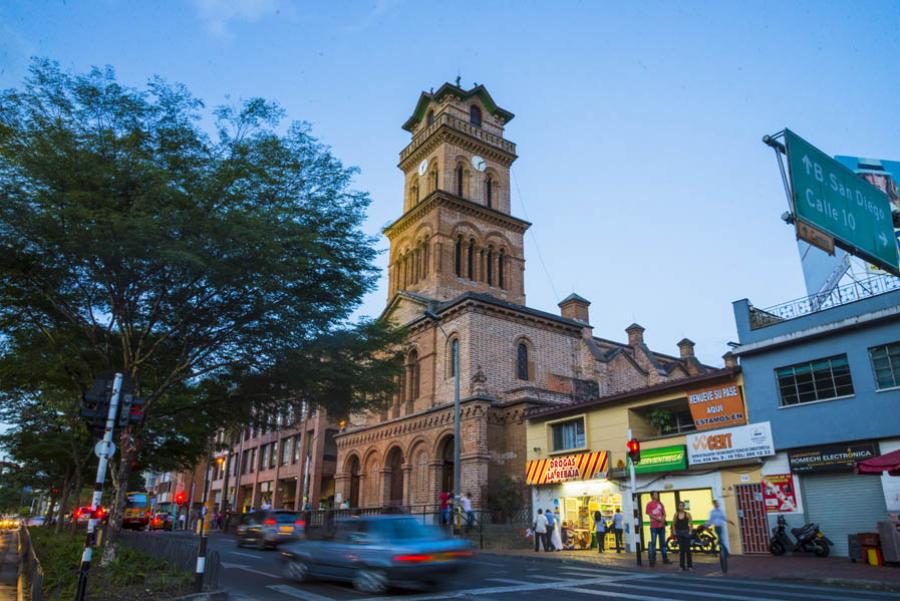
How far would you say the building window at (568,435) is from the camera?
25.8 meters

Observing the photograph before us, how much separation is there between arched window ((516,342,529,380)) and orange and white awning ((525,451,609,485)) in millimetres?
6506

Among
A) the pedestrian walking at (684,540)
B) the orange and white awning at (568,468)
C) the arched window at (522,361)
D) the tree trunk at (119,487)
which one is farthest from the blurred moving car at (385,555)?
the arched window at (522,361)

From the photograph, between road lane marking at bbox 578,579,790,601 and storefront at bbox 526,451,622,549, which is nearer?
road lane marking at bbox 578,579,790,601

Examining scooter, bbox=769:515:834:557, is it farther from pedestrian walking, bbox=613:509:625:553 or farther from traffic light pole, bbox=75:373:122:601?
traffic light pole, bbox=75:373:122:601

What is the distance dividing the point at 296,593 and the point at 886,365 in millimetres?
15828

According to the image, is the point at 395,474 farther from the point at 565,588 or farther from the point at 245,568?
the point at 565,588

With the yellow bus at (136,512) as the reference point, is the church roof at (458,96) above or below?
above

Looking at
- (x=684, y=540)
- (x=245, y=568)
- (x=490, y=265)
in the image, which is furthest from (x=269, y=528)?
(x=490, y=265)

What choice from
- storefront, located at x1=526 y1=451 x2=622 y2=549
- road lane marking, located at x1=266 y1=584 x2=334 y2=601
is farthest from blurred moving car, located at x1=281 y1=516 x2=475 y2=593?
storefront, located at x1=526 y1=451 x2=622 y2=549

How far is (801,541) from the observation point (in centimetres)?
1722

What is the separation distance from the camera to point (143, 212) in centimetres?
1260

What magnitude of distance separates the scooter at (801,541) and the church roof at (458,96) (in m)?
32.9

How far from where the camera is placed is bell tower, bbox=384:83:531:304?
3838 centimetres

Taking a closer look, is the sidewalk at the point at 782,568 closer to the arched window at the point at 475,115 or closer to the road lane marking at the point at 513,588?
the road lane marking at the point at 513,588
